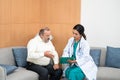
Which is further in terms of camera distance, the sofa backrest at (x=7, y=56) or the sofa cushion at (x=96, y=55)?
the sofa cushion at (x=96, y=55)

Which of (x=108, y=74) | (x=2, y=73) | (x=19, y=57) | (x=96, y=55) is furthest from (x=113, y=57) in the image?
(x=2, y=73)

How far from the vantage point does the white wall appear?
5219 mm

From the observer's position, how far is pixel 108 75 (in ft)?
14.3

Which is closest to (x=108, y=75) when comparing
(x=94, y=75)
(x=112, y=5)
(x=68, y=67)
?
(x=94, y=75)

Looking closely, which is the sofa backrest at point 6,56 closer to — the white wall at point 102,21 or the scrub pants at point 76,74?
the scrub pants at point 76,74

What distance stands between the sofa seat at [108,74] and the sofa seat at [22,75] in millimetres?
1123

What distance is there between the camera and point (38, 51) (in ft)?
15.0

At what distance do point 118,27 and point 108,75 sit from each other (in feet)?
4.27

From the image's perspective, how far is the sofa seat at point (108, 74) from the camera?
4.32 metres

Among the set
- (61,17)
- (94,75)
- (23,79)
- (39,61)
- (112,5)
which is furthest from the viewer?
(61,17)

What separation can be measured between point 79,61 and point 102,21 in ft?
4.71

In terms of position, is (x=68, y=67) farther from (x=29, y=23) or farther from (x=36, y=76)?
(x=29, y=23)

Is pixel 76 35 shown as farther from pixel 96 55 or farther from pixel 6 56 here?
pixel 6 56

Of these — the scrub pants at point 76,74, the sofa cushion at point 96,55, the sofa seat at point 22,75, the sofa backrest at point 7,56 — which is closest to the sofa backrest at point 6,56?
the sofa backrest at point 7,56
